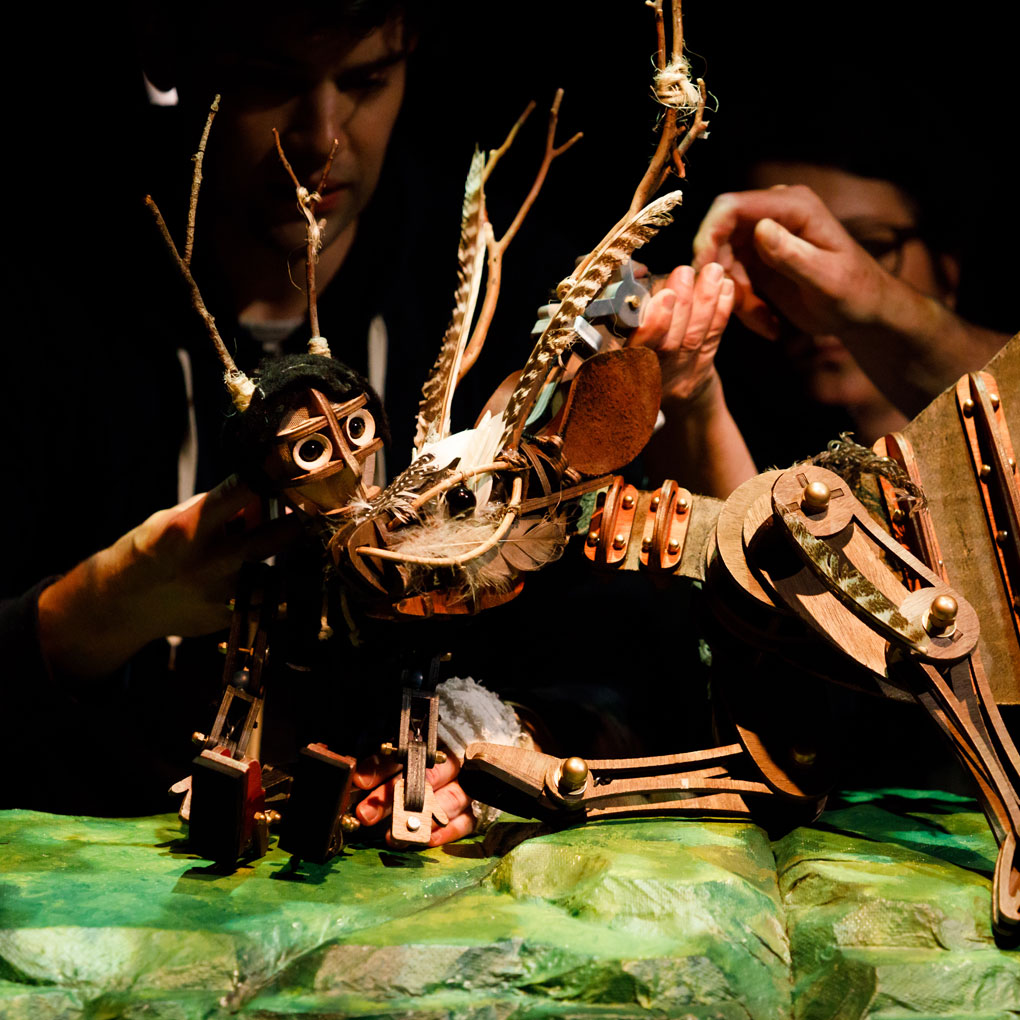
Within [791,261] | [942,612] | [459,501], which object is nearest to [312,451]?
[459,501]

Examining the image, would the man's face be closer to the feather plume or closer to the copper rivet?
the feather plume

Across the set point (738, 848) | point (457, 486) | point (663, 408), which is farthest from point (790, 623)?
point (663, 408)

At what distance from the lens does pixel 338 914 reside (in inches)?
40.0

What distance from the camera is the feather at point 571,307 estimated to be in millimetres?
1273

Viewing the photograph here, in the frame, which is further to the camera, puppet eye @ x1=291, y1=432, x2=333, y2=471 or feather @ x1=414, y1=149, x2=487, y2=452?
feather @ x1=414, y1=149, x2=487, y2=452

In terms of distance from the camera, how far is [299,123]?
1.62 metres

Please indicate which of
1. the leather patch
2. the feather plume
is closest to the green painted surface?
the feather plume

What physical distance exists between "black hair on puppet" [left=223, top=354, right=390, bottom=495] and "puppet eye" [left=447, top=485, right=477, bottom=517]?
0.12 meters

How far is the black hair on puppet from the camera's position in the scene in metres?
1.11

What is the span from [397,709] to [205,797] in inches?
10.3

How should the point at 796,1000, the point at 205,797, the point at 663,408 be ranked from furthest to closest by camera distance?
the point at 663,408 < the point at 205,797 < the point at 796,1000

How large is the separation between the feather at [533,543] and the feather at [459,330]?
0.19m

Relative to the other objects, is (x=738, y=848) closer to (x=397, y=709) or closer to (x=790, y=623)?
(x=790, y=623)

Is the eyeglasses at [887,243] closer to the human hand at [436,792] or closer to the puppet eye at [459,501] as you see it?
the puppet eye at [459,501]
